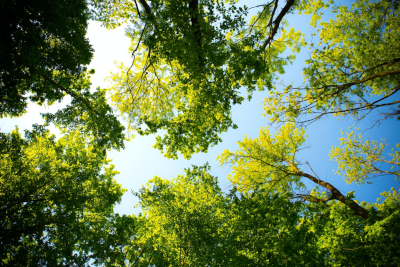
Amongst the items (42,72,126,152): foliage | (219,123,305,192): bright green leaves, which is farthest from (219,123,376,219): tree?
(42,72,126,152): foliage

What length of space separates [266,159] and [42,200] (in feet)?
33.5

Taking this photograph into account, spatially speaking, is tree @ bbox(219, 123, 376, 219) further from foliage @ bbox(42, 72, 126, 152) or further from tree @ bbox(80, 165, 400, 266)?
foliage @ bbox(42, 72, 126, 152)

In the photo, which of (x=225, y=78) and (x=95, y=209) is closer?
(x=225, y=78)

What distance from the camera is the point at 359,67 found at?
6.88 meters

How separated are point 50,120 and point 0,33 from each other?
109 inches

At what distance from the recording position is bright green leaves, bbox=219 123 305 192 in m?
9.34

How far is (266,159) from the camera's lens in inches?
389

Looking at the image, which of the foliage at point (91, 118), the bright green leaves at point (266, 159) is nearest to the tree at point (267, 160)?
the bright green leaves at point (266, 159)

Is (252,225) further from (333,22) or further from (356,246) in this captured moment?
(333,22)

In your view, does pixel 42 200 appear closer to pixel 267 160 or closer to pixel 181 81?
pixel 181 81

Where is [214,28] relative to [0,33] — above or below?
above

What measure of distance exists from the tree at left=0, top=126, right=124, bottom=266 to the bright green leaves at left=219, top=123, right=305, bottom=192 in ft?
23.2

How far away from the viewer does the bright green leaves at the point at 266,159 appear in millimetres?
9344

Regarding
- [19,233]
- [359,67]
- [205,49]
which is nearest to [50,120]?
[19,233]
